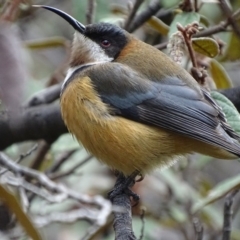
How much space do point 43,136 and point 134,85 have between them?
34.9 inches

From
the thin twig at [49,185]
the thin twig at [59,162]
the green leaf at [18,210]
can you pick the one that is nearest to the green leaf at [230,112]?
the thin twig at [49,185]

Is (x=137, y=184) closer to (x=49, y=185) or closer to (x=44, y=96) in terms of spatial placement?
(x=44, y=96)

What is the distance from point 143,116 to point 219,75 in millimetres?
813

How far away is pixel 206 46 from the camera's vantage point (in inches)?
112

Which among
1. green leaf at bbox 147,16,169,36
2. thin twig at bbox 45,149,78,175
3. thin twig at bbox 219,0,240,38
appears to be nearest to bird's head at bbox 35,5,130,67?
green leaf at bbox 147,16,169,36

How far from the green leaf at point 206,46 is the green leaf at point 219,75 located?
39 cm

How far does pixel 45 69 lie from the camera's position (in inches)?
215

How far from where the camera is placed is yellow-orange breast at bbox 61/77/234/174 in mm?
2699

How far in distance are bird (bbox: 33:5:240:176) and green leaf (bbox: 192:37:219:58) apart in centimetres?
13

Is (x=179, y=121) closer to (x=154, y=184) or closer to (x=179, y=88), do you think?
(x=179, y=88)

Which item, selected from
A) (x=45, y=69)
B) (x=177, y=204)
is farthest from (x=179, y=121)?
(x=45, y=69)

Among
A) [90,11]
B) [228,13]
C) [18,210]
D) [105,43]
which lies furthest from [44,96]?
[18,210]

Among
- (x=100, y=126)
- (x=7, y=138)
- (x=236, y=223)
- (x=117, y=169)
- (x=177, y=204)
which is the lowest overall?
(x=236, y=223)

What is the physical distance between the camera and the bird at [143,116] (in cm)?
270
